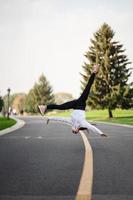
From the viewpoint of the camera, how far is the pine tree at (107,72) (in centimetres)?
5516

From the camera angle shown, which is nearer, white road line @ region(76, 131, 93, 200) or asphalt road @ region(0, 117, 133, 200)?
white road line @ region(76, 131, 93, 200)

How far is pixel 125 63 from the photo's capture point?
57344 millimetres

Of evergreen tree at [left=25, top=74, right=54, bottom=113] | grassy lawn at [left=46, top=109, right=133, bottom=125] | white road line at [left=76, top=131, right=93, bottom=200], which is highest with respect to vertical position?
evergreen tree at [left=25, top=74, right=54, bottom=113]

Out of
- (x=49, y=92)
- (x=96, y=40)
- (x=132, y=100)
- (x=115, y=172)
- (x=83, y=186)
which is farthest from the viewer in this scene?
(x=49, y=92)

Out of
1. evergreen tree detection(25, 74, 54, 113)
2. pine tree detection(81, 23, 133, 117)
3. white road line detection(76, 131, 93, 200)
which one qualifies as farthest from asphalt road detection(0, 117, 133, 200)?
evergreen tree detection(25, 74, 54, 113)

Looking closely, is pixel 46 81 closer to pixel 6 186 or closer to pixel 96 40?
pixel 96 40

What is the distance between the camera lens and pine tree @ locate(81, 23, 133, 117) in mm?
55156

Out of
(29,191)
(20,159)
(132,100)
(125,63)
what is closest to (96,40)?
(125,63)

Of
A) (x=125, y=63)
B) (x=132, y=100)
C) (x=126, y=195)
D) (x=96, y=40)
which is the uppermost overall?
(x=96, y=40)

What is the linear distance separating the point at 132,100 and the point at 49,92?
57200 millimetres

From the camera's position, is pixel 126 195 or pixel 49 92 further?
pixel 49 92

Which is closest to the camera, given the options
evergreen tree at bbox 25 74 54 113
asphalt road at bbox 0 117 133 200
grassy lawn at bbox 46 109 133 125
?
asphalt road at bbox 0 117 133 200

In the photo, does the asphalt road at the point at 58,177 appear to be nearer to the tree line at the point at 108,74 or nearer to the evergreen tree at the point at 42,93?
the tree line at the point at 108,74

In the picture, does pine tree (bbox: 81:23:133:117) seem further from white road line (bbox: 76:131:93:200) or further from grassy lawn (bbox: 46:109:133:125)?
white road line (bbox: 76:131:93:200)
